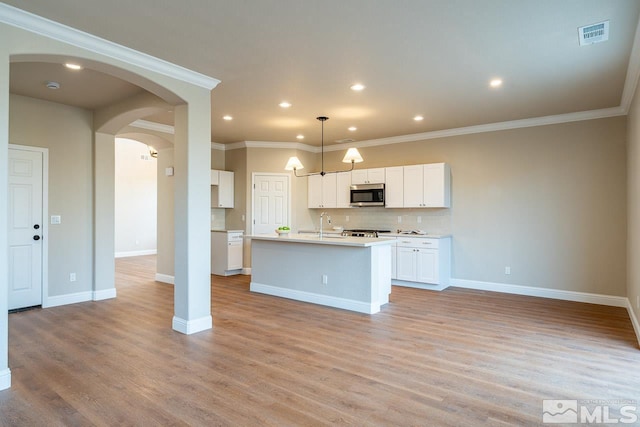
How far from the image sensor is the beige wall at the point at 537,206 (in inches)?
205

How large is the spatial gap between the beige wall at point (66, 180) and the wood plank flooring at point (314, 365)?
64 cm

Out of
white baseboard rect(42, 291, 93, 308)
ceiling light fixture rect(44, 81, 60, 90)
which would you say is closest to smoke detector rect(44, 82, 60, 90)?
ceiling light fixture rect(44, 81, 60, 90)

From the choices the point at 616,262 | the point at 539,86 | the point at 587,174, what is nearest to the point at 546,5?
the point at 539,86

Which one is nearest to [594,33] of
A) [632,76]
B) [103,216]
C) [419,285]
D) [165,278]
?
[632,76]

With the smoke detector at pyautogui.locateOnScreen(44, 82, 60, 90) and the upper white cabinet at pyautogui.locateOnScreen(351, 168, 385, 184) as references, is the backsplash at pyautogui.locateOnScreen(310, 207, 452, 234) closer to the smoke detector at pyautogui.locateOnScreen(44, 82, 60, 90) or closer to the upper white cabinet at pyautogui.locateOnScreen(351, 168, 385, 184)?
the upper white cabinet at pyautogui.locateOnScreen(351, 168, 385, 184)

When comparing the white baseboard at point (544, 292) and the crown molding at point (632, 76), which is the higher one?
the crown molding at point (632, 76)

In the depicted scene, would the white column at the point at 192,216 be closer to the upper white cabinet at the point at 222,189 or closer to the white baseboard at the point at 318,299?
the white baseboard at the point at 318,299

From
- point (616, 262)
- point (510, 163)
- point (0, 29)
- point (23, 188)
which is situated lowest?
point (616, 262)

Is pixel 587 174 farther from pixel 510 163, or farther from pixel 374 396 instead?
pixel 374 396

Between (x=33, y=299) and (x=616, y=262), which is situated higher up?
(x=616, y=262)

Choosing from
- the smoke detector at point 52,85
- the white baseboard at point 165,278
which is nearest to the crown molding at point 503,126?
the white baseboard at point 165,278

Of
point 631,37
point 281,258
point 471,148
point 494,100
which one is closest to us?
point 631,37

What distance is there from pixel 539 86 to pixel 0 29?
5.11 m

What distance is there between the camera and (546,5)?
2637mm
